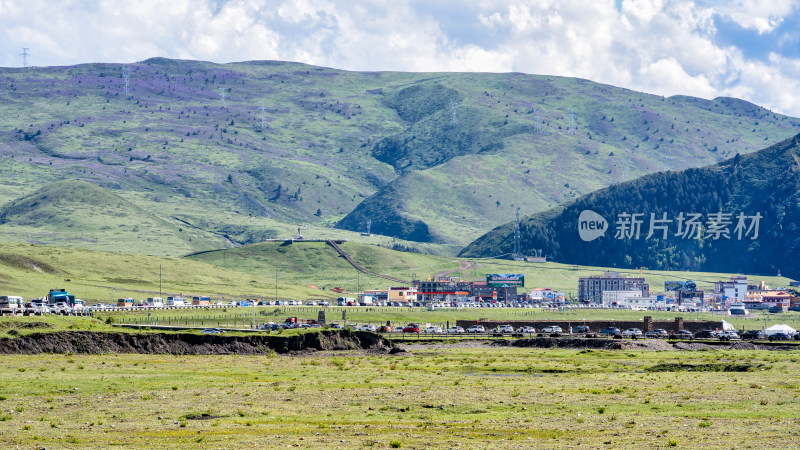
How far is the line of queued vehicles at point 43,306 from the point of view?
10375 centimetres

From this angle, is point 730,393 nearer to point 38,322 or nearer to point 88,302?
point 38,322

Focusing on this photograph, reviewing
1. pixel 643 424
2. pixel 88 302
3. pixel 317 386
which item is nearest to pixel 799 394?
pixel 643 424

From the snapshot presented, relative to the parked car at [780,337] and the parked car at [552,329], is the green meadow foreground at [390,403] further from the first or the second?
the parked car at [552,329]

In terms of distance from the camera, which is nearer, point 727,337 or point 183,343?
point 183,343

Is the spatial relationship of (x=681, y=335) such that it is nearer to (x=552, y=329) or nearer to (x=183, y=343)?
(x=552, y=329)

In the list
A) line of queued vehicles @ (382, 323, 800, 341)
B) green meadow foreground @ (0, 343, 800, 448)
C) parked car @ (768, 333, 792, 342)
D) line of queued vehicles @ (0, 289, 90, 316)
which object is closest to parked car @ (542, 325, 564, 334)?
line of queued vehicles @ (382, 323, 800, 341)

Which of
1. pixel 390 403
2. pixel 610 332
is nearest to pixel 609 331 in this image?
pixel 610 332

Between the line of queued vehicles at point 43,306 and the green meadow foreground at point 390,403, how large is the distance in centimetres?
2372

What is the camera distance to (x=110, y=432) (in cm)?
4369

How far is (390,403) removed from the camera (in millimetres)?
55938

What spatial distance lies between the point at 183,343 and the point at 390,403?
42.8 m

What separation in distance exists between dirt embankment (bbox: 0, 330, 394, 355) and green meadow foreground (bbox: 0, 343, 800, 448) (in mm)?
3677

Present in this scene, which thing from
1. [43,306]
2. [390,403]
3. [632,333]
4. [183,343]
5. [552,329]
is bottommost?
[390,403]

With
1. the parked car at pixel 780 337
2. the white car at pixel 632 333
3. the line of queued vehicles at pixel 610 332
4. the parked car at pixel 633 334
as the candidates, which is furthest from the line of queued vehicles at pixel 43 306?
the parked car at pixel 780 337
